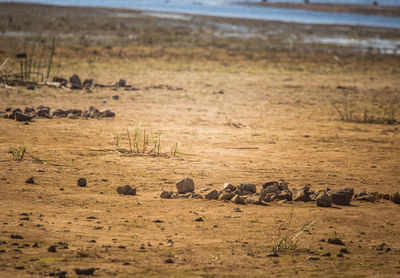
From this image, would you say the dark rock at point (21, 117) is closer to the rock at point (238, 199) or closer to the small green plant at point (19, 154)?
the small green plant at point (19, 154)

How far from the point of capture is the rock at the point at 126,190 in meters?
5.93

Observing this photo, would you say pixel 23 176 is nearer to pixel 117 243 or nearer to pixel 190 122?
pixel 117 243

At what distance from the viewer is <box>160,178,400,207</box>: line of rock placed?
19.3 ft

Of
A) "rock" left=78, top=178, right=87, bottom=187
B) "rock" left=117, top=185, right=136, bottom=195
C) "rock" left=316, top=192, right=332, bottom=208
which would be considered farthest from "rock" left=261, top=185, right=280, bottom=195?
"rock" left=78, top=178, right=87, bottom=187

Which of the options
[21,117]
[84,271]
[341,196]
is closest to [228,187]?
[341,196]

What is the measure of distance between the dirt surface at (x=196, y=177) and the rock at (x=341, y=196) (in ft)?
0.40

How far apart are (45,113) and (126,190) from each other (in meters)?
5.03

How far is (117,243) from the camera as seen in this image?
4.47 m

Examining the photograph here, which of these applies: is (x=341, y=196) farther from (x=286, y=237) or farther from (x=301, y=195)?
(x=286, y=237)

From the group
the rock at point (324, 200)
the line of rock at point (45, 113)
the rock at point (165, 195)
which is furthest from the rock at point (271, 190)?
the line of rock at point (45, 113)

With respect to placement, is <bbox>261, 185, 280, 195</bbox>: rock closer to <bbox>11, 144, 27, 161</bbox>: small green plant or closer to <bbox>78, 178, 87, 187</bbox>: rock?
<bbox>78, 178, 87, 187</bbox>: rock

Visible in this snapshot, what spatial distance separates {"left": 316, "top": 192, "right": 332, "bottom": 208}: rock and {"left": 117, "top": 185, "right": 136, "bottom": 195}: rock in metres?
2.05

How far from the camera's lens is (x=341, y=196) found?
595cm

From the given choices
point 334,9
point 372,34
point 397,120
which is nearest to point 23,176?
point 397,120
